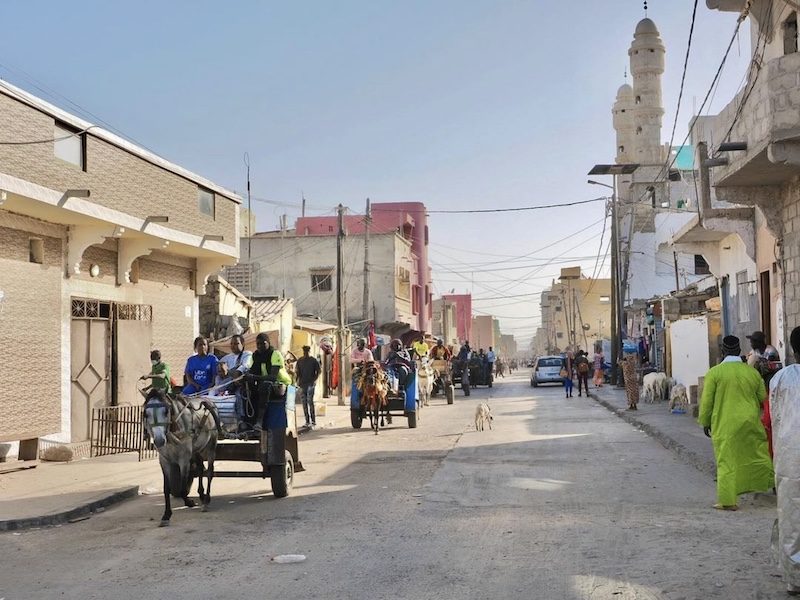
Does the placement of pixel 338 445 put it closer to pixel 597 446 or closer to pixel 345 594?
pixel 597 446

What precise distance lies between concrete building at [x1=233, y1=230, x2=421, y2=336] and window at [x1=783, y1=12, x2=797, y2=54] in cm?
3311

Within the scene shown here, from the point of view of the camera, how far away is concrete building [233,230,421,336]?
4812 centimetres

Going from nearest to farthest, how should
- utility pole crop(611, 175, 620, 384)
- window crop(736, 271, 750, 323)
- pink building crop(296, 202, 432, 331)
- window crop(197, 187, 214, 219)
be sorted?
window crop(197, 187, 214, 219) < window crop(736, 271, 750, 323) < utility pole crop(611, 175, 620, 384) < pink building crop(296, 202, 432, 331)

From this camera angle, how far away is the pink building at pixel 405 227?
188 ft

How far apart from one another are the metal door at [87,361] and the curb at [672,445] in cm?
1027

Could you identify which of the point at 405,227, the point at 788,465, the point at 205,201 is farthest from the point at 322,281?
the point at 788,465

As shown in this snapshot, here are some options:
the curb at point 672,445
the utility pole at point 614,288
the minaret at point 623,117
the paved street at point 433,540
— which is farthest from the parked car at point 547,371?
the paved street at point 433,540

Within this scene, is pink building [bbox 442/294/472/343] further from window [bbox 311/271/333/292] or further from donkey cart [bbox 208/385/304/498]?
donkey cart [bbox 208/385/304/498]

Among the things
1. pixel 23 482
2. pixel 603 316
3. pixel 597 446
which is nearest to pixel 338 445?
pixel 597 446

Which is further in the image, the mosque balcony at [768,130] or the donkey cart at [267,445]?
the mosque balcony at [768,130]

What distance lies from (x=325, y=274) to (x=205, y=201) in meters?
28.4

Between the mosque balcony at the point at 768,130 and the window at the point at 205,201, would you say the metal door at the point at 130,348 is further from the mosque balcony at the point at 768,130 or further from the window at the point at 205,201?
the mosque balcony at the point at 768,130

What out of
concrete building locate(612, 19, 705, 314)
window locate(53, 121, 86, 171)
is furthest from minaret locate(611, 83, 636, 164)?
window locate(53, 121, 86, 171)

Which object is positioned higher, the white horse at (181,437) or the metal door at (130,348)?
the metal door at (130,348)
